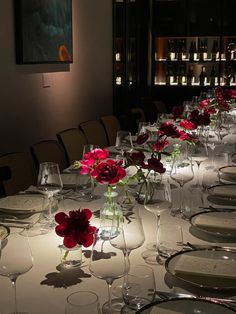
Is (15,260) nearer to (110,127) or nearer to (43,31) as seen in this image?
(110,127)

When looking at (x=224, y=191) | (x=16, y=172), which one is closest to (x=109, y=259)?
(x=224, y=191)

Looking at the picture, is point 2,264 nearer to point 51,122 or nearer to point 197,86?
point 51,122

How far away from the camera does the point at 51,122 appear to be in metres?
5.81

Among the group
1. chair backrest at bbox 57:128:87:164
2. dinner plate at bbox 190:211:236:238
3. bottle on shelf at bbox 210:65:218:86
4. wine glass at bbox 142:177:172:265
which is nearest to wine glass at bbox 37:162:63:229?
wine glass at bbox 142:177:172:265

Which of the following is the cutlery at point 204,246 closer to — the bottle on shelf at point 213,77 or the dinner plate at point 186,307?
the dinner plate at point 186,307

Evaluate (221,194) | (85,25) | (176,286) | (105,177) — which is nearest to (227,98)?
(85,25)

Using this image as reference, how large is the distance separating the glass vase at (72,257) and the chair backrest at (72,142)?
2444mm

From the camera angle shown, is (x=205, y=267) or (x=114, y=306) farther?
(x=205, y=267)

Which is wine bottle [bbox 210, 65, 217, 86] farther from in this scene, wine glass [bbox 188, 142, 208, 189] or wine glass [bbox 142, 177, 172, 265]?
wine glass [bbox 142, 177, 172, 265]

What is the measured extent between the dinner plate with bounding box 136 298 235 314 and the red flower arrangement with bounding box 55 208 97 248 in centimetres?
32

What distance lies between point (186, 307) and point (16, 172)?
205cm

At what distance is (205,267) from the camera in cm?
160

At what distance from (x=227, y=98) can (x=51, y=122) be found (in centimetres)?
196

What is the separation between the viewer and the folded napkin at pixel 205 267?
1.55 m
